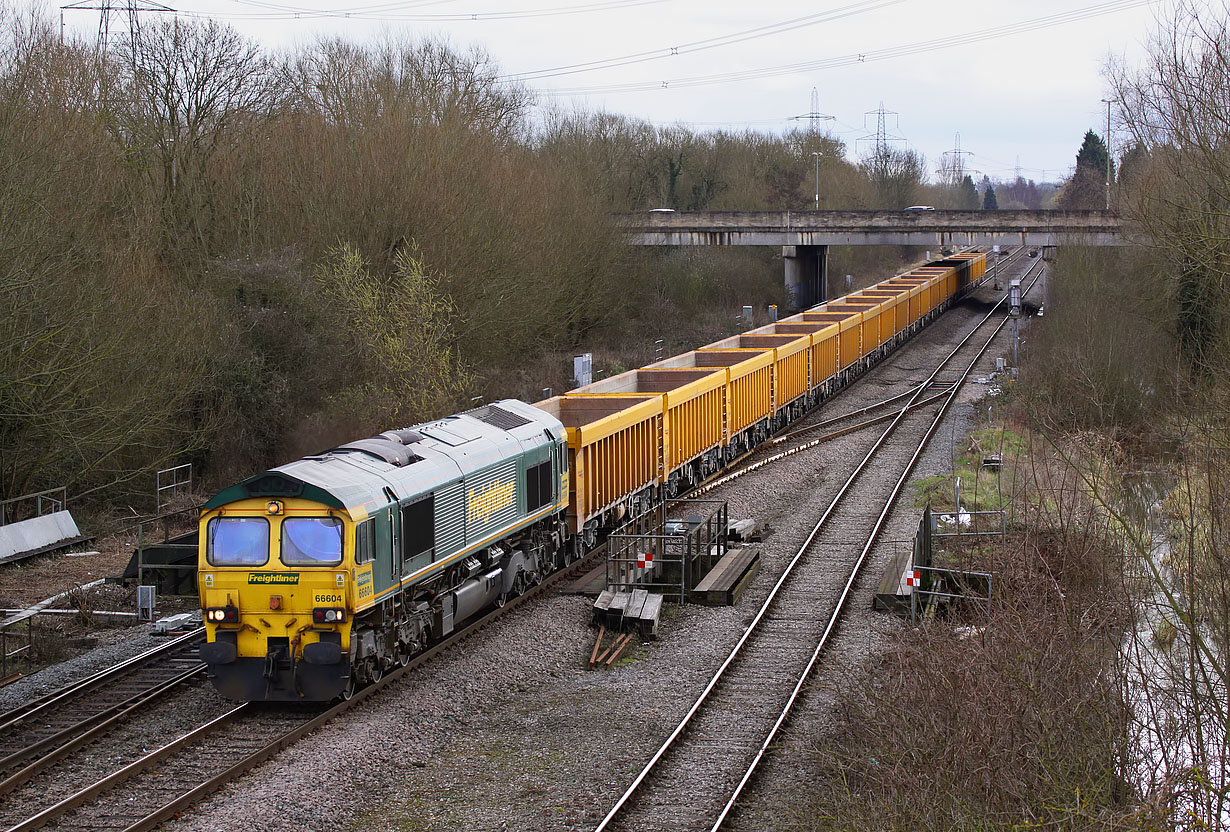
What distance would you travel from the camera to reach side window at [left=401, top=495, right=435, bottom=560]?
1350 cm

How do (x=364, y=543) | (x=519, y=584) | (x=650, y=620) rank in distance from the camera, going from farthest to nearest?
(x=519, y=584)
(x=650, y=620)
(x=364, y=543)

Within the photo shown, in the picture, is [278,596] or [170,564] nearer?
[278,596]

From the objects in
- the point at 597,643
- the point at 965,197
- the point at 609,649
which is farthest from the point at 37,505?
the point at 965,197

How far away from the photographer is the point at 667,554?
1888 cm

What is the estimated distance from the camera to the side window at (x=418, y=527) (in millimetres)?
13500

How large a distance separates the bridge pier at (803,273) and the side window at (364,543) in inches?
2122

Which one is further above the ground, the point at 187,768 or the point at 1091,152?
the point at 1091,152

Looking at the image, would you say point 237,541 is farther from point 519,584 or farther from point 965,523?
point 965,523

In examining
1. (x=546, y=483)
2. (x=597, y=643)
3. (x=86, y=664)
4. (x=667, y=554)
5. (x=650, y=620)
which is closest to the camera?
(x=86, y=664)

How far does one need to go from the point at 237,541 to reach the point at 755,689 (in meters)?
6.24

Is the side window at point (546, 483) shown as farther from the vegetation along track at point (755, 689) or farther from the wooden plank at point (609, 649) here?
the vegetation along track at point (755, 689)

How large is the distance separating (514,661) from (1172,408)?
12842mm

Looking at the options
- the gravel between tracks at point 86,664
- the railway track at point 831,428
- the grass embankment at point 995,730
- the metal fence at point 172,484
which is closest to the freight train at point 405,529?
the gravel between tracks at point 86,664

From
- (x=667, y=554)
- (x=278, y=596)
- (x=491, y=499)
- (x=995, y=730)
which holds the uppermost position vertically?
(x=491, y=499)
